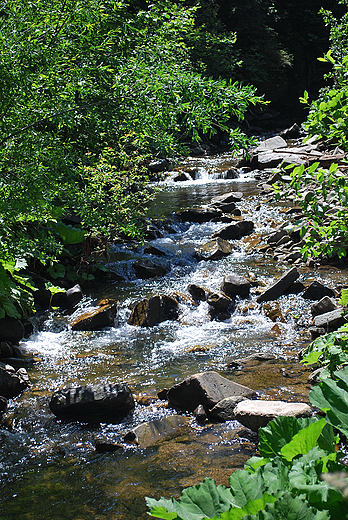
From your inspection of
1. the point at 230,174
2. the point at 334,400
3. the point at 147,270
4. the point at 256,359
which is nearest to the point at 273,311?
the point at 256,359

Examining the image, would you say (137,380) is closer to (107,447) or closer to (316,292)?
(107,447)

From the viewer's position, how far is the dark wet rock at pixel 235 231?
498 inches

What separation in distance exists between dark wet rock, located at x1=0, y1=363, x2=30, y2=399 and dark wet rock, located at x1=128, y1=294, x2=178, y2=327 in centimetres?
270

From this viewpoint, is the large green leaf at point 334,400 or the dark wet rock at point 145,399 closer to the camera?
the large green leaf at point 334,400

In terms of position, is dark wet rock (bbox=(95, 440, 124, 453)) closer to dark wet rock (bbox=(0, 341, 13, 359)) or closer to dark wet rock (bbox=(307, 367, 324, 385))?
dark wet rock (bbox=(307, 367, 324, 385))

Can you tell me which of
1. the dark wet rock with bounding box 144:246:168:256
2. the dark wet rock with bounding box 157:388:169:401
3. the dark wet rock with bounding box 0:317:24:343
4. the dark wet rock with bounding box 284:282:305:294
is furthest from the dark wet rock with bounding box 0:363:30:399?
the dark wet rock with bounding box 144:246:168:256

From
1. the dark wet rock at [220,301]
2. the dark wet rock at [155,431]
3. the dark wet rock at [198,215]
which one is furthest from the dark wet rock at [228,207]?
the dark wet rock at [155,431]

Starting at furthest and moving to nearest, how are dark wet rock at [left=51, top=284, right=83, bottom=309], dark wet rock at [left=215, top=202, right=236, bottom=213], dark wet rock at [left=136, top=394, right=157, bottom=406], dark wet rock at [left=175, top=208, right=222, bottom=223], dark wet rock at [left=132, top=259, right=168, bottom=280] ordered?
dark wet rock at [left=215, top=202, right=236, bottom=213] < dark wet rock at [left=175, top=208, right=222, bottom=223] < dark wet rock at [left=132, top=259, right=168, bottom=280] < dark wet rock at [left=51, top=284, right=83, bottom=309] < dark wet rock at [left=136, top=394, right=157, bottom=406]

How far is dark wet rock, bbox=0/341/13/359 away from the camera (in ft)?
22.1

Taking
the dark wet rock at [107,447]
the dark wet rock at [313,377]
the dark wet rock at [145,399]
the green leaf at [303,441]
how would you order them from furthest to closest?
the dark wet rock at [145,399]
the dark wet rock at [313,377]
the dark wet rock at [107,447]
the green leaf at [303,441]

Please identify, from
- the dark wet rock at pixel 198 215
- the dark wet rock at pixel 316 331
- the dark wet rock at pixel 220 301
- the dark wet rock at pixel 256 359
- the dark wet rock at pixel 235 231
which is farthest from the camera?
the dark wet rock at pixel 198 215

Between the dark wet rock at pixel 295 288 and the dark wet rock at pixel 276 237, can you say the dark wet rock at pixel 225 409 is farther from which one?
the dark wet rock at pixel 276 237

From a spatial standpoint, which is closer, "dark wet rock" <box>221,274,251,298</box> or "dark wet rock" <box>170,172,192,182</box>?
"dark wet rock" <box>221,274,251,298</box>

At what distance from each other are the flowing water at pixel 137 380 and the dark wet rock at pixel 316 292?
217mm
